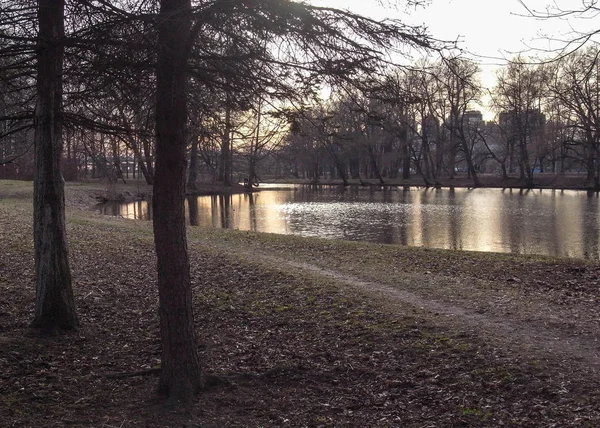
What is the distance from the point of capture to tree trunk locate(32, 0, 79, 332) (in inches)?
245

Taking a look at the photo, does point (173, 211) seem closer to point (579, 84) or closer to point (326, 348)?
point (326, 348)

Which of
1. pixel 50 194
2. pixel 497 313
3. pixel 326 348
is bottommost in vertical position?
pixel 326 348

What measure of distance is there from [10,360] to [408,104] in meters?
4.89

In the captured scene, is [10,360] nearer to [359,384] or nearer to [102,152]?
[359,384]

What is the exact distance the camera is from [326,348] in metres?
6.67

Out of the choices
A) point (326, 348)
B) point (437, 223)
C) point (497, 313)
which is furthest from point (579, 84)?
point (437, 223)

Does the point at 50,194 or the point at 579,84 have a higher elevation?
the point at 579,84

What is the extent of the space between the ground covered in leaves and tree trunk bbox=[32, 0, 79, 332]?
0.35 meters

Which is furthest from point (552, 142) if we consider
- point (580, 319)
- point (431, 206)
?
point (580, 319)

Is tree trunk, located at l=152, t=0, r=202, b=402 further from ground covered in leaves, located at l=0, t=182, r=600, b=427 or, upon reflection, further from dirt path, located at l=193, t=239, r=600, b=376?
dirt path, located at l=193, t=239, r=600, b=376

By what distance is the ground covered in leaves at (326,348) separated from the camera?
5.00 meters

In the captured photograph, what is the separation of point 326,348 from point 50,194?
12.1 feet

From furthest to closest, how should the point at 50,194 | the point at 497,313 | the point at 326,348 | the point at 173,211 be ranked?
the point at 497,313 → the point at 326,348 → the point at 50,194 → the point at 173,211

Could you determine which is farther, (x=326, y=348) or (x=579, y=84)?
(x=579, y=84)
